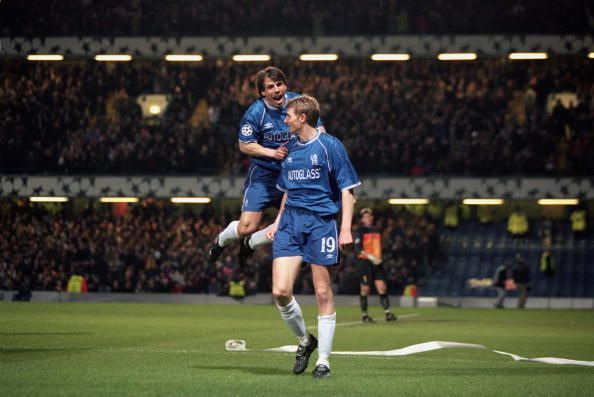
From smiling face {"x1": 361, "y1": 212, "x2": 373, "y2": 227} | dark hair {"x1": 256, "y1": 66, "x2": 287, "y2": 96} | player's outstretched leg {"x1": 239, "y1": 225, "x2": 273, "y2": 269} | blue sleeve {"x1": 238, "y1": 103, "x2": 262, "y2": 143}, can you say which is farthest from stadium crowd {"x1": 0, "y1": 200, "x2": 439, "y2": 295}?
dark hair {"x1": 256, "y1": 66, "x2": 287, "y2": 96}

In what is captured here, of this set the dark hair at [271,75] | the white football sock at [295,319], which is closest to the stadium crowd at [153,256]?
the dark hair at [271,75]

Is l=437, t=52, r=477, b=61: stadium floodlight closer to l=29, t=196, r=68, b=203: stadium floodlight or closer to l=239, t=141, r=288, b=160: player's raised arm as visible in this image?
l=29, t=196, r=68, b=203: stadium floodlight

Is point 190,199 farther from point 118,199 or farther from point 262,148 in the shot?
point 262,148

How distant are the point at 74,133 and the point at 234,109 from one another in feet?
17.6

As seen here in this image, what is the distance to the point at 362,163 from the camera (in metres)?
35.8

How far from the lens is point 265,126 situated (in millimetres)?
11297

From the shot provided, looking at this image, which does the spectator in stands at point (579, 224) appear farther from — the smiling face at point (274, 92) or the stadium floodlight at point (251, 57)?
the smiling face at point (274, 92)

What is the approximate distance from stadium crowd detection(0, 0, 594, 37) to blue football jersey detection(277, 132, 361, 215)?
27.4m

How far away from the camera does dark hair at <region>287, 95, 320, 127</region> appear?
9258 mm

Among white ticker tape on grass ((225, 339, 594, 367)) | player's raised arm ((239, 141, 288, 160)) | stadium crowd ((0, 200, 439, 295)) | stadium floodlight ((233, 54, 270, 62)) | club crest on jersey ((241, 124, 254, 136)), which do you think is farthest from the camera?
stadium floodlight ((233, 54, 270, 62))

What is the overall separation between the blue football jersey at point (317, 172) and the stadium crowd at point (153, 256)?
23.3 metres

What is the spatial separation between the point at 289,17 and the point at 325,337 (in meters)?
28.6

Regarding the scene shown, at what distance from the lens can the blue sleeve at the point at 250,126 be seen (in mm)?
11164

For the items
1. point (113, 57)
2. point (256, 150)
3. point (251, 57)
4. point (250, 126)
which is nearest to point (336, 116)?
point (251, 57)
